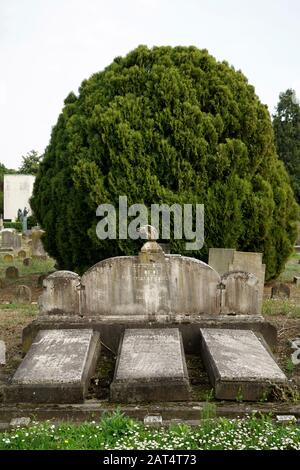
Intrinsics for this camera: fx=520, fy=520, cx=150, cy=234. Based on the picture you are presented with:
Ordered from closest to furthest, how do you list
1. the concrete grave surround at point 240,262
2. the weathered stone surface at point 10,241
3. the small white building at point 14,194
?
1. the concrete grave surround at point 240,262
2. the weathered stone surface at point 10,241
3. the small white building at point 14,194

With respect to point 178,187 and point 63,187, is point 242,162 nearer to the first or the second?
point 178,187

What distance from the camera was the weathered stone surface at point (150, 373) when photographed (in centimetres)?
443

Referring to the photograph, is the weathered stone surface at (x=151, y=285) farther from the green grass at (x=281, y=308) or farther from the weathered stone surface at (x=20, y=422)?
the green grass at (x=281, y=308)

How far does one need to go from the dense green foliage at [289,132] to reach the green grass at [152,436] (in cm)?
2874

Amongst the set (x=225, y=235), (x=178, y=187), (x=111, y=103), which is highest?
(x=111, y=103)

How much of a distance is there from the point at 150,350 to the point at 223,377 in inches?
36.2

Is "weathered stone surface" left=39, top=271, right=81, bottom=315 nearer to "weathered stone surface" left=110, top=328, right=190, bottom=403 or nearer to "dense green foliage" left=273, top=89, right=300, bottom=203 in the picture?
"weathered stone surface" left=110, top=328, right=190, bottom=403

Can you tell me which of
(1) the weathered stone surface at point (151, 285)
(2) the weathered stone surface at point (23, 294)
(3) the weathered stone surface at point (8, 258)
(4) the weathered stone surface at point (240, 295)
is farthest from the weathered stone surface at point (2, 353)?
(3) the weathered stone surface at point (8, 258)

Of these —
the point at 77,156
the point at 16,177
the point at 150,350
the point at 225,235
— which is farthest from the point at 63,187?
the point at 16,177

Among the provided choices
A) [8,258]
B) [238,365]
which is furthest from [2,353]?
[8,258]

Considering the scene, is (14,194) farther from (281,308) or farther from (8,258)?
(281,308)

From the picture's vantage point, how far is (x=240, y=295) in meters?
5.95

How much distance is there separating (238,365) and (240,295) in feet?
4.47

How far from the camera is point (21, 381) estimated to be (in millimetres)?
4477
